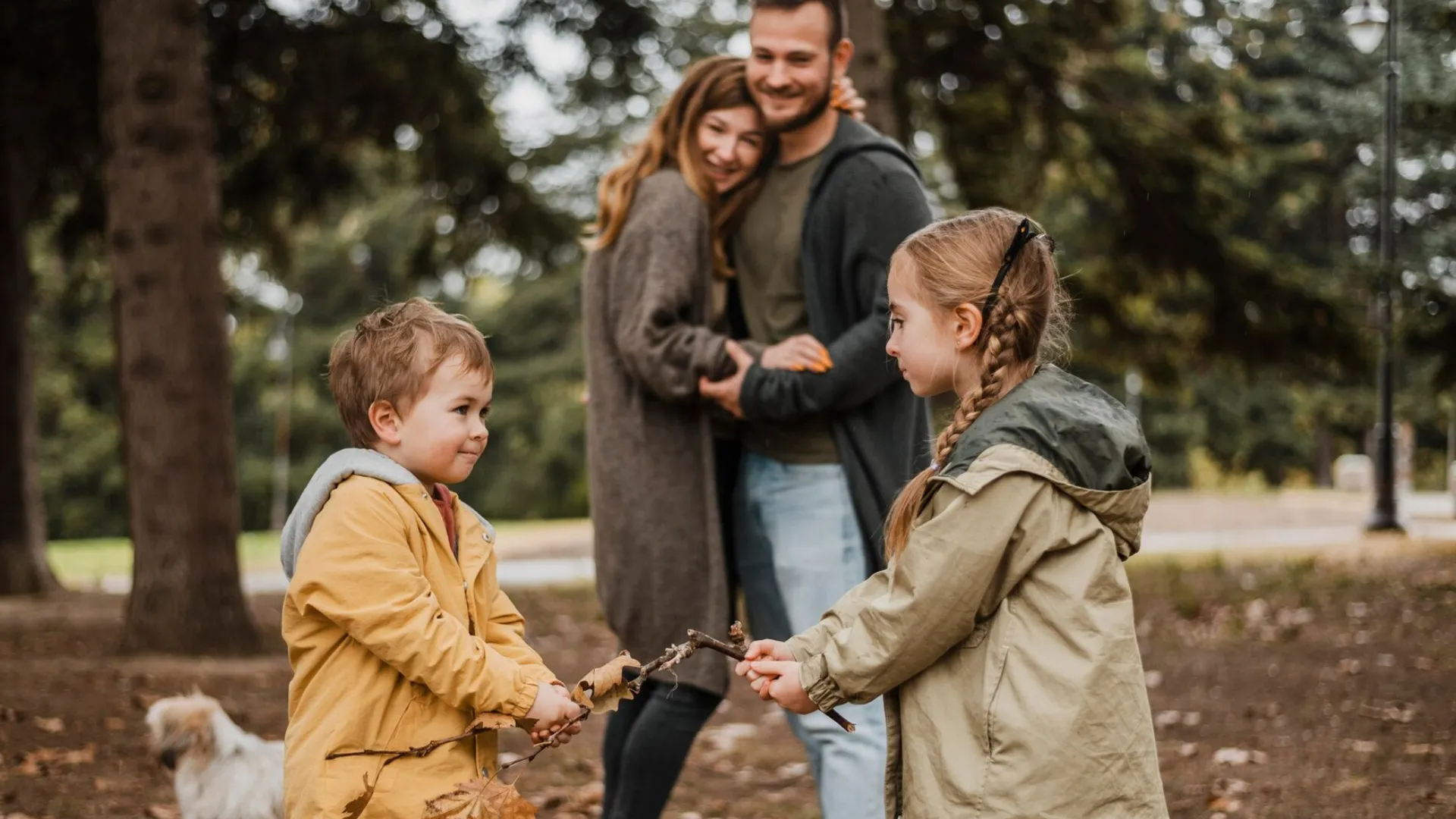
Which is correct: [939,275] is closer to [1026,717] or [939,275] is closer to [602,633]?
[1026,717]

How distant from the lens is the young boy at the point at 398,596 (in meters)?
2.52

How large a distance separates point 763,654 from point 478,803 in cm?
55

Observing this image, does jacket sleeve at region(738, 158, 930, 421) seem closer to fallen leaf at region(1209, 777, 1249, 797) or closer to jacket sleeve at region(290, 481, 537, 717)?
jacket sleeve at region(290, 481, 537, 717)

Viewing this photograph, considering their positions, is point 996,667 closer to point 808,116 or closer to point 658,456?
point 658,456

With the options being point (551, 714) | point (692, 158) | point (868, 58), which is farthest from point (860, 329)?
point (868, 58)

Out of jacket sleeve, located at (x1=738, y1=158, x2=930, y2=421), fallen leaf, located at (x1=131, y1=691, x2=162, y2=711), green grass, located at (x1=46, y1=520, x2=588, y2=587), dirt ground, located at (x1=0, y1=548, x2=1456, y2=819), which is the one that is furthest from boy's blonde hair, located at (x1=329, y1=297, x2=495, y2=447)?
green grass, located at (x1=46, y1=520, x2=588, y2=587)

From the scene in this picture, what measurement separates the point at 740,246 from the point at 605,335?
0.41m

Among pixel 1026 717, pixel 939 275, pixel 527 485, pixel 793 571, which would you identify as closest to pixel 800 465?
pixel 793 571

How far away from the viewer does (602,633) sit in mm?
10500

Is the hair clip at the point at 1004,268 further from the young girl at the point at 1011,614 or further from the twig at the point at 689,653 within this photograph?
the twig at the point at 689,653

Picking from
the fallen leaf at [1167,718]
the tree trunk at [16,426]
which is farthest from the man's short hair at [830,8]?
the tree trunk at [16,426]

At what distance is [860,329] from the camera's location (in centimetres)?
342

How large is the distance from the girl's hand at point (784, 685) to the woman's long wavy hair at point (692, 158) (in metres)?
1.40

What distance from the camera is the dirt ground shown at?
5238mm
